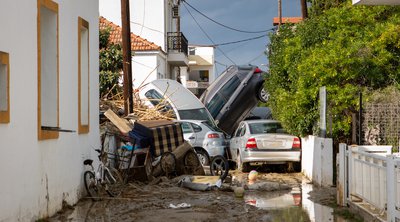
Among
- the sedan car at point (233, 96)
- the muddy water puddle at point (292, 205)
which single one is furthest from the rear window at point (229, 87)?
the muddy water puddle at point (292, 205)

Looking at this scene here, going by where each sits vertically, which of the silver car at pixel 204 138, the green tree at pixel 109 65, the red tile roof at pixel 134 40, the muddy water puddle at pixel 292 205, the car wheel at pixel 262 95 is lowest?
the muddy water puddle at pixel 292 205

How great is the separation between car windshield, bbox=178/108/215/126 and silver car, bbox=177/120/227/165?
252 centimetres

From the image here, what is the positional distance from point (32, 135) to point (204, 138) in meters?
11.3

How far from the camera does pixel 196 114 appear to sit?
24266mm

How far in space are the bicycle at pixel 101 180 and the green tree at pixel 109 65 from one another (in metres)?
9.43

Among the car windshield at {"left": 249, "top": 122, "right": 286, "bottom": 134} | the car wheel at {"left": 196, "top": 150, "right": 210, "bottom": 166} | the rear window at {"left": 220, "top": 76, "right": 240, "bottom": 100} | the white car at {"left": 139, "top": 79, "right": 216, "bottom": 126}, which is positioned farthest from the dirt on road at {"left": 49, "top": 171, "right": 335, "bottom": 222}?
the rear window at {"left": 220, "top": 76, "right": 240, "bottom": 100}

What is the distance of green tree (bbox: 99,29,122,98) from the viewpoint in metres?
24.1

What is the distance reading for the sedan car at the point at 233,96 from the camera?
25.9 meters

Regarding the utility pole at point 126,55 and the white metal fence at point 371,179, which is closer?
the white metal fence at point 371,179

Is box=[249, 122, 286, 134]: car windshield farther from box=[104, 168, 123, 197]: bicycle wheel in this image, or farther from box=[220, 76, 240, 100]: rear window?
box=[220, 76, 240, 100]: rear window

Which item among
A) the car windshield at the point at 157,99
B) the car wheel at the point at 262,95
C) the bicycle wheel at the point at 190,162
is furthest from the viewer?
the car wheel at the point at 262,95

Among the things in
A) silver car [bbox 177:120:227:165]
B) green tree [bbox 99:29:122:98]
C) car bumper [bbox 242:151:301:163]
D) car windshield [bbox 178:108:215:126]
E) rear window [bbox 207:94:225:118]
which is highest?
green tree [bbox 99:29:122:98]

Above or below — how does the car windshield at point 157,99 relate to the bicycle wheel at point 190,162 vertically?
above

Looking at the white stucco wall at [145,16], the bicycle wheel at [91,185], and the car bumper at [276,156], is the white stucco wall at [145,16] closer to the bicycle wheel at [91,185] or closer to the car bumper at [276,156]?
the car bumper at [276,156]
